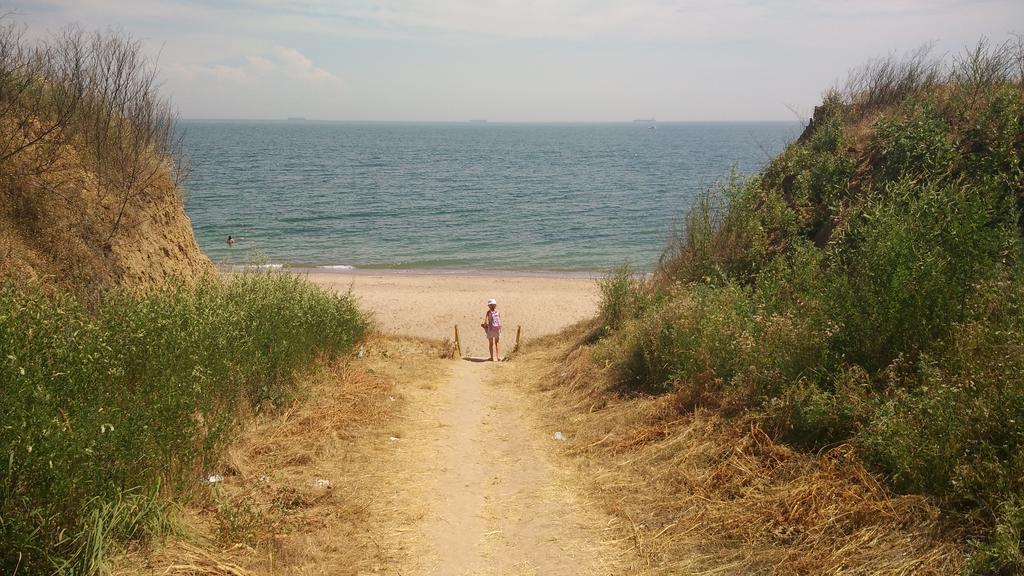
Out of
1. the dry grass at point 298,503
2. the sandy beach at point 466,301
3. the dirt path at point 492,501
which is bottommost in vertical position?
the sandy beach at point 466,301

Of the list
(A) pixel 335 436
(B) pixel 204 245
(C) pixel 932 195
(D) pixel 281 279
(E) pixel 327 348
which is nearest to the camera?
(C) pixel 932 195

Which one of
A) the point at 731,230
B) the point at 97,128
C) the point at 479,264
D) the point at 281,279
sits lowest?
the point at 479,264

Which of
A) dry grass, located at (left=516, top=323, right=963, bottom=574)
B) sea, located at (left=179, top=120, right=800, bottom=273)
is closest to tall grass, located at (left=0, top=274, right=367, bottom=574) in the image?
dry grass, located at (left=516, top=323, right=963, bottom=574)

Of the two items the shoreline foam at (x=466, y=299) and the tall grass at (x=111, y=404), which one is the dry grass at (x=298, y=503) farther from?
the shoreline foam at (x=466, y=299)

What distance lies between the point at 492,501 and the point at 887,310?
4218 millimetres

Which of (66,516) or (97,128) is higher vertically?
(97,128)

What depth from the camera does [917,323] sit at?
6.49m

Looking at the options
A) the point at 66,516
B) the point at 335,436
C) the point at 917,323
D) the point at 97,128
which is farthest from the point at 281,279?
the point at 917,323

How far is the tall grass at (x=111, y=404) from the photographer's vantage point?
4258 mm

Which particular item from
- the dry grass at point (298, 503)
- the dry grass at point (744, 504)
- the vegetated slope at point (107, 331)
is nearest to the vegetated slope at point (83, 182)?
the vegetated slope at point (107, 331)

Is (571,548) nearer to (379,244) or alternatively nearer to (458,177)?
(379,244)

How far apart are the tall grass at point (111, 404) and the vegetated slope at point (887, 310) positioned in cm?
518

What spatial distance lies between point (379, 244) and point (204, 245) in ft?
28.7

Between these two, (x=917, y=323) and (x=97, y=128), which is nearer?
(x=917, y=323)
